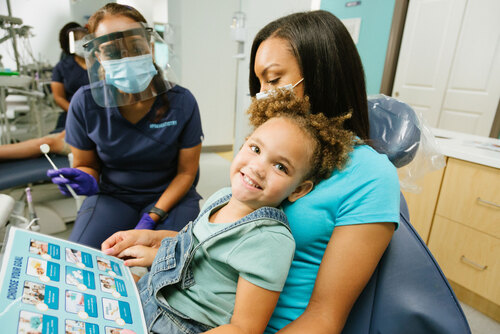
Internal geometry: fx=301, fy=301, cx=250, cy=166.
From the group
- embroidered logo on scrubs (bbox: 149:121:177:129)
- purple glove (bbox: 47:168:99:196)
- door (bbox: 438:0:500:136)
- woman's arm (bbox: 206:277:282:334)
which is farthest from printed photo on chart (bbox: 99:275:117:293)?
door (bbox: 438:0:500:136)

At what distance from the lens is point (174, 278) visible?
2.29 feet

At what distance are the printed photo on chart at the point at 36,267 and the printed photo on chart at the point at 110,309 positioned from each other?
0.14 m

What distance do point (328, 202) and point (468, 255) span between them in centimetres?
156

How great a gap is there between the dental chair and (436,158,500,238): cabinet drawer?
4.13ft

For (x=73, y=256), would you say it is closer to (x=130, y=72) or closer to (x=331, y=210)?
(x=331, y=210)

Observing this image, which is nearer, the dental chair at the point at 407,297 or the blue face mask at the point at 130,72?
the dental chair at the point at 407,297

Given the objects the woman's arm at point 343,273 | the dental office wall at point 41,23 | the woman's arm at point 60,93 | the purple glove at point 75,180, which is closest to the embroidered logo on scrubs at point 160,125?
the purple glove at point 75,180

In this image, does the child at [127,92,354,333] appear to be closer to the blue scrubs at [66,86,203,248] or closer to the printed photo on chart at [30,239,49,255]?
the printed photo on chart at [30,239,49,255]

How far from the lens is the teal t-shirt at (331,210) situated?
0.61 m

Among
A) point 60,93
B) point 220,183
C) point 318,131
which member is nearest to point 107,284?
point 318,131

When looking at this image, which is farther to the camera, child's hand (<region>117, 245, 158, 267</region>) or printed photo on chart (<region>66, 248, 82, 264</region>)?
child's hand (<region>117, 245, 158, 267</region>)

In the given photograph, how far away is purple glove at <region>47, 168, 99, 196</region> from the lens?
116cm

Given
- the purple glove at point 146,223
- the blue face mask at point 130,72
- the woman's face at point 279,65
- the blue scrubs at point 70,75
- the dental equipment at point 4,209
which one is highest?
the woman's face at point 279,65

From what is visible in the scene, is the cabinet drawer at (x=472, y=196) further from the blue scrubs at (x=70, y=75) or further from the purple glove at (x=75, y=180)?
the blue scrubs at (x=70, y=75)
